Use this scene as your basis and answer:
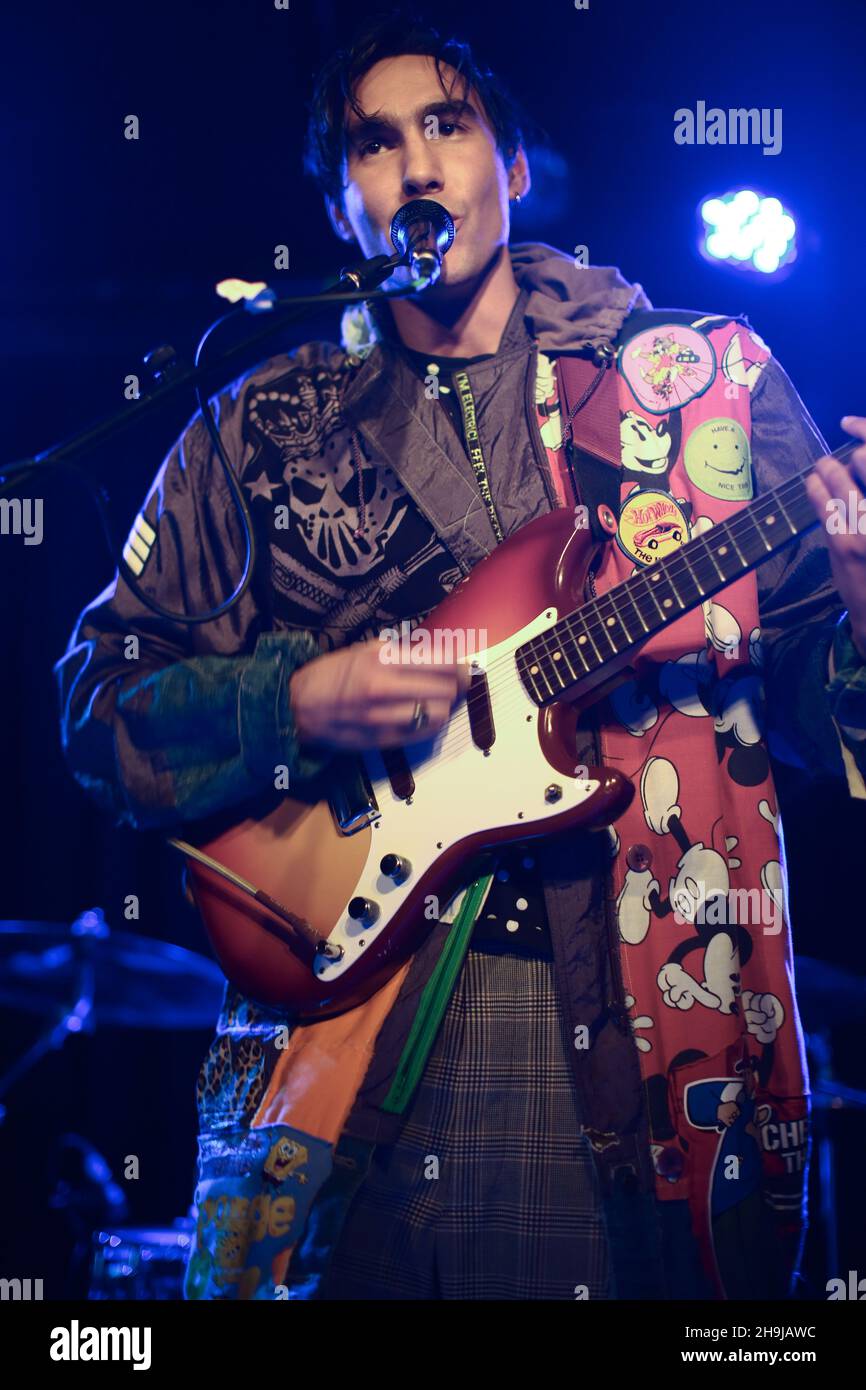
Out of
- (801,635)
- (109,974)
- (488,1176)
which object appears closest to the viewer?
(488,1176)

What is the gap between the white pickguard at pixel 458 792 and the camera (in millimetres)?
1566

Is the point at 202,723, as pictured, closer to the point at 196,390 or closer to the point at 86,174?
the point at 196,390

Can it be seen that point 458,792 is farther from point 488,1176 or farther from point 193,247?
point 193,247

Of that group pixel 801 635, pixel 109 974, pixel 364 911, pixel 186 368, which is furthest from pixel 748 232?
pixel 109 974

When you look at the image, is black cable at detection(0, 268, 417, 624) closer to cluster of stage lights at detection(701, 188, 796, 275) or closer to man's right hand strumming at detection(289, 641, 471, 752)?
man's right hand strumming at detection(289, 641, 471, 752)

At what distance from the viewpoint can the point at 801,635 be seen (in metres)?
1.64

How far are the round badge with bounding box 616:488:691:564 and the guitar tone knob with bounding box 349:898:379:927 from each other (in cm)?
62

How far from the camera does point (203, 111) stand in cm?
248

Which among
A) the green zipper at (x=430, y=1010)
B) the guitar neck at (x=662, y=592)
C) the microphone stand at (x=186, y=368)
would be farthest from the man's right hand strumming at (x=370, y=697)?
the microphone stand at (x=186, y=368)

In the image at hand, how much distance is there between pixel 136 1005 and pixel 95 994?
97mm

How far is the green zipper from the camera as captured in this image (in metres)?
1.54

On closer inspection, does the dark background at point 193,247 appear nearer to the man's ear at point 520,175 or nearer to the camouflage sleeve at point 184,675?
the man's ear at point 520,175

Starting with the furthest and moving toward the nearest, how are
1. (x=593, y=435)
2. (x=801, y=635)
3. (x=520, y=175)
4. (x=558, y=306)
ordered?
1. (x=520, y=175)
2. (x=558, y=306)
3. (x=593, y=435)
4. (x=801, y=635)
